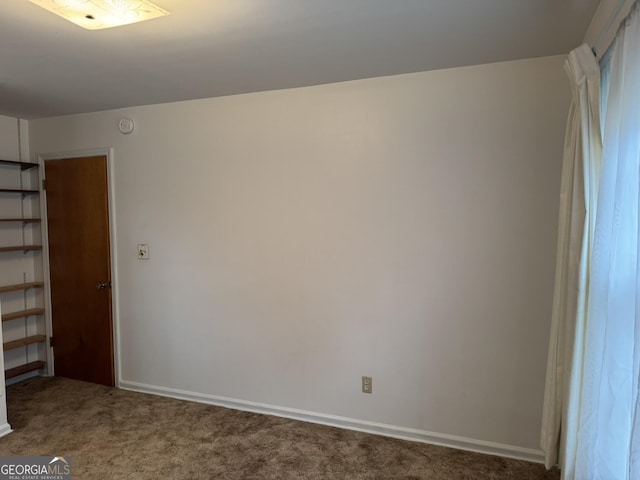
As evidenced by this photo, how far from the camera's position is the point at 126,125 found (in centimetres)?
356

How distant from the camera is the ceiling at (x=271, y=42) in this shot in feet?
6.07

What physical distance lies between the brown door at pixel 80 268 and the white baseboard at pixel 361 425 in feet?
1.81

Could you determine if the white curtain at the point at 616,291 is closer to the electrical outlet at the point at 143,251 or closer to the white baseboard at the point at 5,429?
the electrical outlet at the point at 143,251

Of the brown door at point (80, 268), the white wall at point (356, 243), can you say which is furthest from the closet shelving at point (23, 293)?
the white wall at point (356, 243)

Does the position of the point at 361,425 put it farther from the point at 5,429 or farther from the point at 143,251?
the point at 5,429

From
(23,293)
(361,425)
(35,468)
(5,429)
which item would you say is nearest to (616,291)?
(361,425)

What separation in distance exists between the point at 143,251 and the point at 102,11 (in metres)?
2.26

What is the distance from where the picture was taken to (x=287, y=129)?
306 centimetres

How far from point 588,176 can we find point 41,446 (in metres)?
3.61

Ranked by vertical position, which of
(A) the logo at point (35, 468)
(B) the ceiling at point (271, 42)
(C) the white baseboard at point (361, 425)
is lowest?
(A) the logo at point (35, 468)

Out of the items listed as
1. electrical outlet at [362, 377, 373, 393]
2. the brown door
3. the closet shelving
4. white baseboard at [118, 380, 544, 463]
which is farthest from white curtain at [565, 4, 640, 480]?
the closet shelving

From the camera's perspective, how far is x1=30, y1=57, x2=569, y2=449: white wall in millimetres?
2586

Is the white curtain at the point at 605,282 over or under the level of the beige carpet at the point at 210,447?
over

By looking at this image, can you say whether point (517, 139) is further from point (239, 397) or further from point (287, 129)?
point (239, 397)
